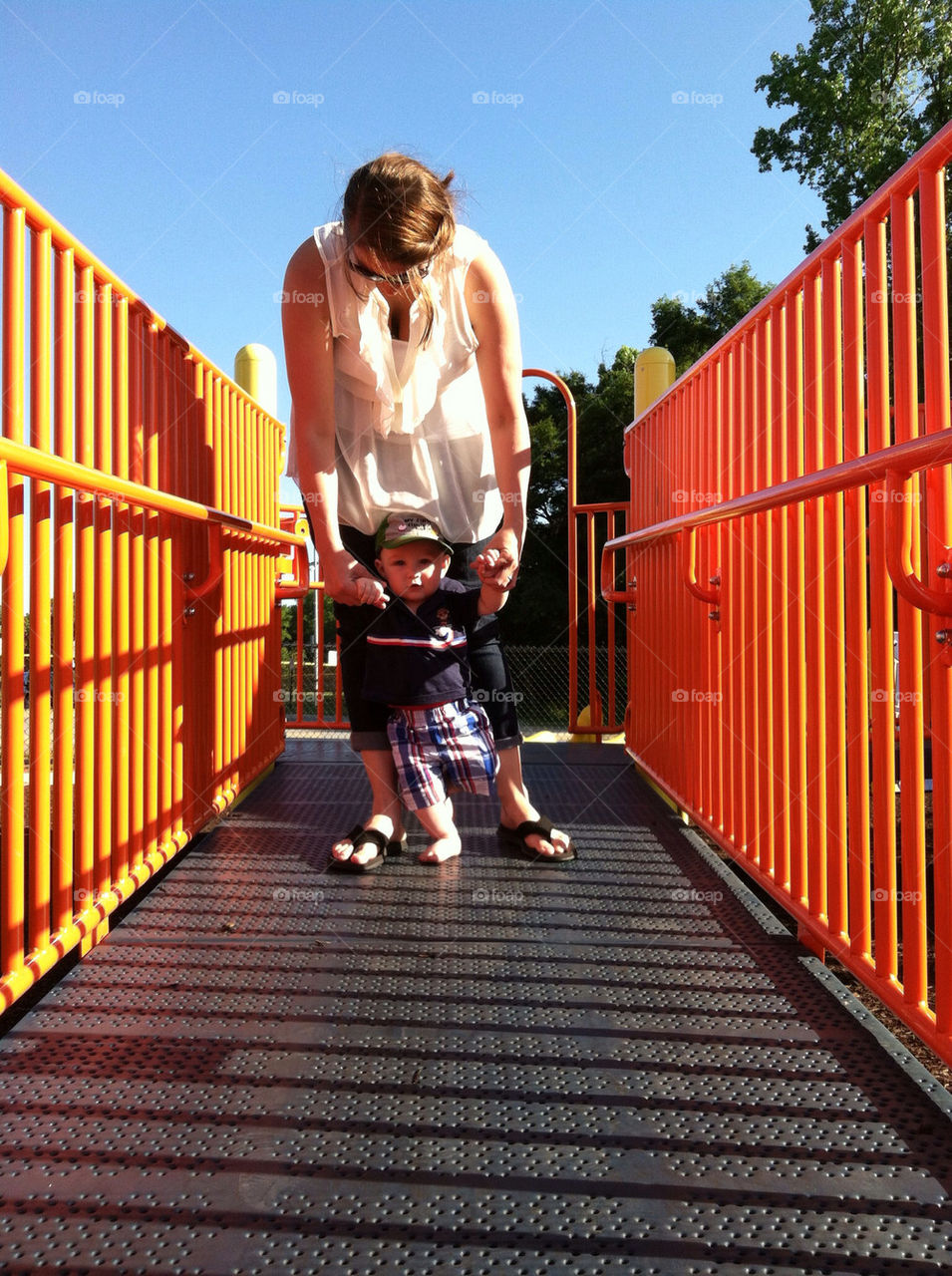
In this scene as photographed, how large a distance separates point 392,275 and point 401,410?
0.39 metres

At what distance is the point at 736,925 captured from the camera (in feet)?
7.46

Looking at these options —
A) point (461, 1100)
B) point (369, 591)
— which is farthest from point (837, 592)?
point (461, 1100)

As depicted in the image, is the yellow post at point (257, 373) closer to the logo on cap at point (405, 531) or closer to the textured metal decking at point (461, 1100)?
the logo on cap at point (405, 531)

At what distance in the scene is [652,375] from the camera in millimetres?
4844

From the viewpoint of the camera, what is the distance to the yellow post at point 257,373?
462cm

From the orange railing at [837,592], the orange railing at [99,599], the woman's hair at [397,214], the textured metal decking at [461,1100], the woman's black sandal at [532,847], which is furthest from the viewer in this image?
the woman's black sandal at [532,847]

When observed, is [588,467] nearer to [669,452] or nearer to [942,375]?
[669,452]

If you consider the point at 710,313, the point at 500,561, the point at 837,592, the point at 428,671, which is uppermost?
the point at 710,313

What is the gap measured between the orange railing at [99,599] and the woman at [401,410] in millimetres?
431

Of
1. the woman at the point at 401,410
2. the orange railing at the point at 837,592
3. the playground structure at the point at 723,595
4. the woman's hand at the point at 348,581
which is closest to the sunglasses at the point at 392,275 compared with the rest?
the woman at the point at 401,410

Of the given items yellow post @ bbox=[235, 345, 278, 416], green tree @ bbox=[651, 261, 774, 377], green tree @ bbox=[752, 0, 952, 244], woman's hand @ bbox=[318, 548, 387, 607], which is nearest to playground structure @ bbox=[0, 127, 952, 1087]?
woman's hand @ bbox=[318, 548, 387, 607]

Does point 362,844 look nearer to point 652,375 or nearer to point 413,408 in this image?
point 413,408

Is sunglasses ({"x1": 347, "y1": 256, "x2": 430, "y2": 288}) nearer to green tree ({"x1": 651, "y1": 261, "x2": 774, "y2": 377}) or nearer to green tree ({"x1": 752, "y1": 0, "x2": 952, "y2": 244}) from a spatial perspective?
green tree ({"x1": 752, "y1": 0, "x2": 952, "y2": 244})

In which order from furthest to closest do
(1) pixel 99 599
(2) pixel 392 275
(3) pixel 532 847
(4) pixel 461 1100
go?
1. (3) pixel 532 847
2. (2) pixel 392 275
3. (1) pixel 99 599
4. (4) pixel 461 1100
